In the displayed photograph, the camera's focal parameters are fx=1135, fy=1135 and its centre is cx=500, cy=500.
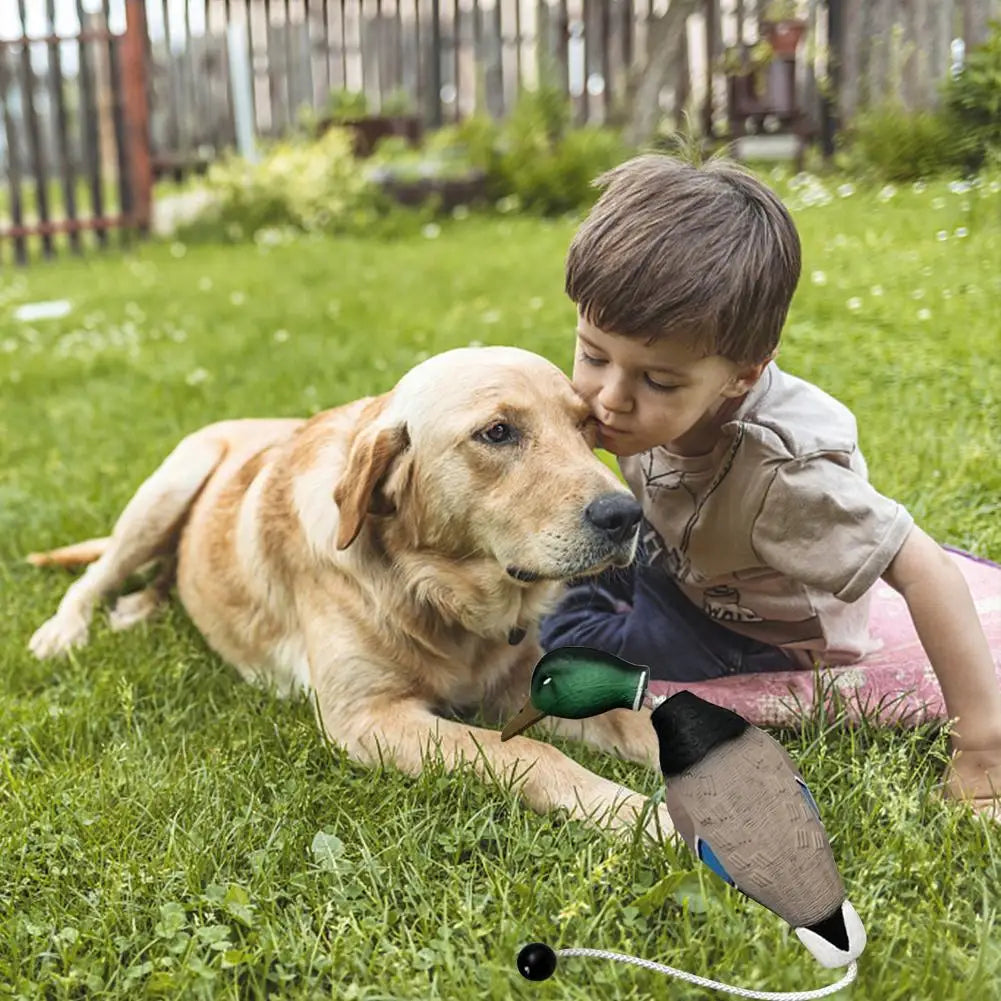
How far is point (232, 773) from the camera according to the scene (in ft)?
8.04

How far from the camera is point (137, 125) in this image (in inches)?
448

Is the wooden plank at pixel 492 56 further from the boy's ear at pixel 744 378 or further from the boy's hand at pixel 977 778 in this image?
the boy's hand at pixel 977 778

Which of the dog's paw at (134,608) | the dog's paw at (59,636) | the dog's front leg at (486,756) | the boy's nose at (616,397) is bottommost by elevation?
the dog's paw at (134,608)

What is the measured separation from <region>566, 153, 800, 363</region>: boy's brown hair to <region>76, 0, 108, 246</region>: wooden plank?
392 inches

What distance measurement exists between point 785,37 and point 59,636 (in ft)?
23.4

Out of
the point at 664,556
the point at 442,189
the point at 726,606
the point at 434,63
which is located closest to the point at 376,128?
the point at 434,63

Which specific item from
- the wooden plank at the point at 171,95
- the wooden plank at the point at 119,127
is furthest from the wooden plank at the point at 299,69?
the wooden plank at the point at 119,127

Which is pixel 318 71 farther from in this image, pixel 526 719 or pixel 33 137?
pixel 526 719

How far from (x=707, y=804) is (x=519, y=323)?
14.2 feet

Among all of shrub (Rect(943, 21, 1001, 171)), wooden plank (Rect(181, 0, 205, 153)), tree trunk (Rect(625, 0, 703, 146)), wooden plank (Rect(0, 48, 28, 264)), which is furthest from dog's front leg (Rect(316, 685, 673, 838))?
wooden plank (Rect(181, 0, 205, 153))

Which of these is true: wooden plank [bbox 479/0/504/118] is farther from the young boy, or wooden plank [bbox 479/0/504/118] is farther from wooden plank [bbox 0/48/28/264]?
the young boy

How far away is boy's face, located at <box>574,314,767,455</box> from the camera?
2.34 meters

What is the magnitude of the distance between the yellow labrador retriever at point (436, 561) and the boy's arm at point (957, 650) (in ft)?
1.96

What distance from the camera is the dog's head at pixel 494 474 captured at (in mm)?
2320
